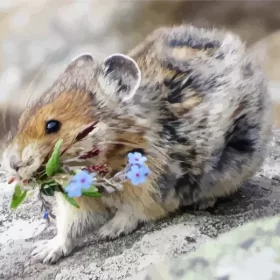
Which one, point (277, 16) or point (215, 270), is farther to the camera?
point (277, 16)

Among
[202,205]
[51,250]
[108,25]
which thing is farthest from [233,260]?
[108,25]

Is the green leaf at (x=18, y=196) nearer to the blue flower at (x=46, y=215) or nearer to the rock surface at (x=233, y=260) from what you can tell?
the blue flower at (x=46, y=215)

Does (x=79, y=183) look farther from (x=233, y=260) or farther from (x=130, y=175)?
(x=233, y=260)

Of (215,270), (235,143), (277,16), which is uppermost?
(277,16)

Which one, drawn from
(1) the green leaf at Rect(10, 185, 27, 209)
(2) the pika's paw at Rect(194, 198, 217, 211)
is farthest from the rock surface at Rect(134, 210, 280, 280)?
(1) the green leaf at Rect(10, 185, 27, 209)

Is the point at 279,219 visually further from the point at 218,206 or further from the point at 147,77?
the point at 147,77

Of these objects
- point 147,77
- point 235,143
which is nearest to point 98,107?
point 147,77
